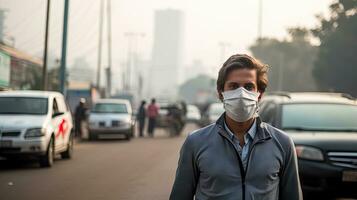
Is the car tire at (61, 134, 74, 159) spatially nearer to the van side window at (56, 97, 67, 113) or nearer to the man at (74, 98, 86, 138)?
the van side window at (56, 97, 67, 113)

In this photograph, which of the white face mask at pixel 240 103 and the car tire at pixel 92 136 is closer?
the white face mask at pixel 240 103

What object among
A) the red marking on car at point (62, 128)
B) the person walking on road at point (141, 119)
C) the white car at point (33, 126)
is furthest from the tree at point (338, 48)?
the white car at point (33, 126)

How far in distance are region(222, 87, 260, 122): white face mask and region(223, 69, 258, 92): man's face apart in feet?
0.09

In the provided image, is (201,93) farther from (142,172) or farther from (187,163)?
(187,163)

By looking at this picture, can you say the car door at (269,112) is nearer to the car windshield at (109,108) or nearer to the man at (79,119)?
the man at (79,119)

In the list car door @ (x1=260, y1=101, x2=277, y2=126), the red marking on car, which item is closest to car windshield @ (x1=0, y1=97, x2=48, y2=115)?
the red marking on car

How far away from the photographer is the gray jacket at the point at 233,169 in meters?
3.12

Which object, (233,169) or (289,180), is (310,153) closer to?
(289,180)

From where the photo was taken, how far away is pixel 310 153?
804 cm

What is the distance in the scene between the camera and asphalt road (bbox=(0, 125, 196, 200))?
966 centimetres

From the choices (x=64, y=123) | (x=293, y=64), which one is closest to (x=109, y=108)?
(x=64, y=123)

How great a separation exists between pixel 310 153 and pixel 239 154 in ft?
16.7

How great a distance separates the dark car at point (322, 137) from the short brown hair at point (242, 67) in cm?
476

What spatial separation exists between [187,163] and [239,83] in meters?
0.49
